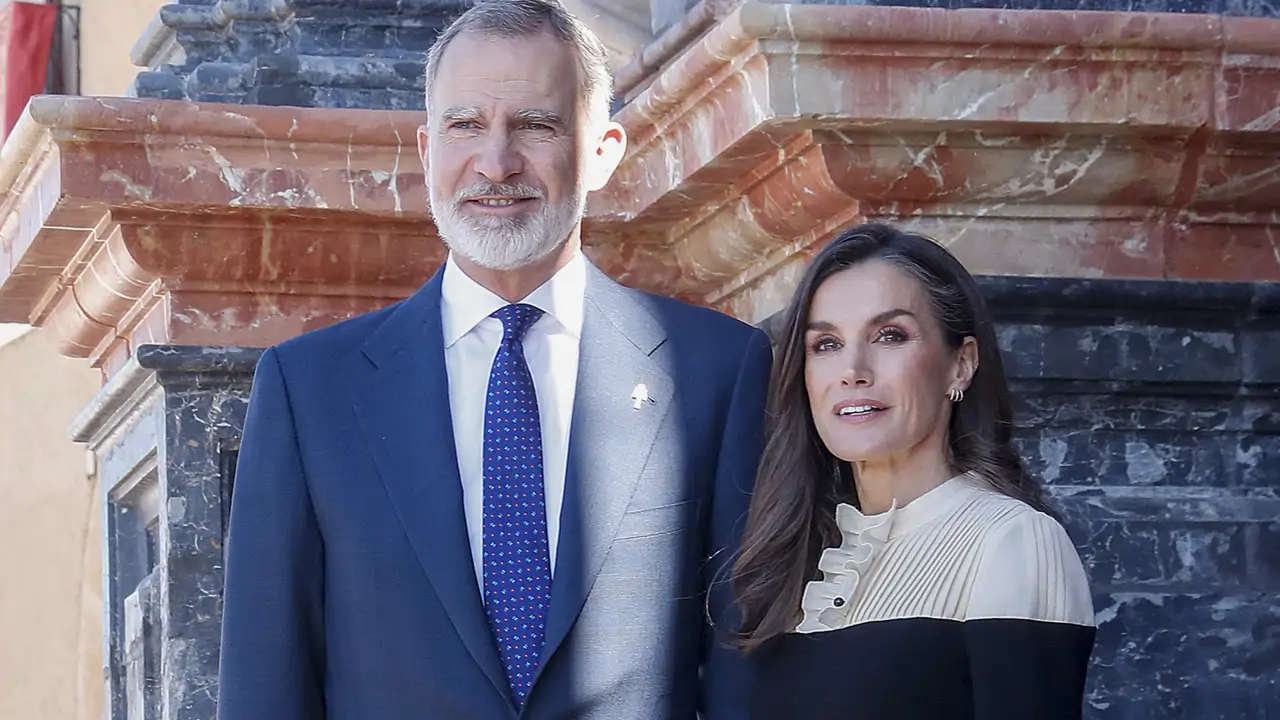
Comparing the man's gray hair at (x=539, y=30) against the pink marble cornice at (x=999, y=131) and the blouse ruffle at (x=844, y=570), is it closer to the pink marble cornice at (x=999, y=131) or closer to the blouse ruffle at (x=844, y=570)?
the pink marble cornice at (x=999, y=131)

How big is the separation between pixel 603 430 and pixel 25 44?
8.01m

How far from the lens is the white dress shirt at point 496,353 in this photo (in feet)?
8.39

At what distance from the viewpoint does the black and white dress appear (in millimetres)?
2264

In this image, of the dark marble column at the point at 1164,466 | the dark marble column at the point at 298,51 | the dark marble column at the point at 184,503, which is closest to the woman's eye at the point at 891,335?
the dark marble column at the point at 1164,466

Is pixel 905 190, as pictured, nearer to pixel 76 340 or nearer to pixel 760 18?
pixel 760 18

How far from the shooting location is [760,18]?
296cm

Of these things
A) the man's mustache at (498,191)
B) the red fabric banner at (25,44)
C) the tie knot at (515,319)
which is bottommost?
the tie knot at (515,319)

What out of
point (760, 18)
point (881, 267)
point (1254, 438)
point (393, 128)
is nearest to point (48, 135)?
point (393, 128)

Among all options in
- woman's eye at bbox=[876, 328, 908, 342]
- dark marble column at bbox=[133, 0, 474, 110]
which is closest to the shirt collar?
woman's eye at bbox=[876, 328, 908, 342]

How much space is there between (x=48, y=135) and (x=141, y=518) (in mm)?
1010

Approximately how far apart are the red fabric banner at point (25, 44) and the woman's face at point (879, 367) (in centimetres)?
803

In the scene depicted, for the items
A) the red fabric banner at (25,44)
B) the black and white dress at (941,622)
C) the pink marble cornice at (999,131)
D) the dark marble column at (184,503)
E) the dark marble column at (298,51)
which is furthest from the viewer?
the red fabric banner at (25,44)

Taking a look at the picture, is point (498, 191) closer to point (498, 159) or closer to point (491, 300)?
point (498, 159)

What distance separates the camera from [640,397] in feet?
8.55
